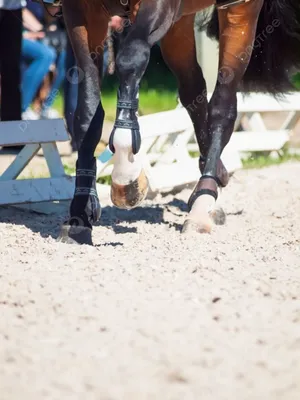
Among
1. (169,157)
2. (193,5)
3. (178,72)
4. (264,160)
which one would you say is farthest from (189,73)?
(264,160)

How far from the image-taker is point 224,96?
184 inches

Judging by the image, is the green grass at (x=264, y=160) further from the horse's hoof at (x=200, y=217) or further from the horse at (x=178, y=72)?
the horse's hoof at (x=200, y=217)

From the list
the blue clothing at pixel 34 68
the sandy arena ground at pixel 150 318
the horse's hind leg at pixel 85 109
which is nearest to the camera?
the sandy arena ground at pixel 150 318

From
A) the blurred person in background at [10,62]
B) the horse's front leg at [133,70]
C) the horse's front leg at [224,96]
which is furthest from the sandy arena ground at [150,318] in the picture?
the blurred person in background at [10,62]

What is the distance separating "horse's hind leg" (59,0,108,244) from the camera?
4.21 m

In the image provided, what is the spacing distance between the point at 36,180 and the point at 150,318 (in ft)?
8.87

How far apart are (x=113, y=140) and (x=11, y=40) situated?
366cm

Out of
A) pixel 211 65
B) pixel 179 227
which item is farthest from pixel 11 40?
pixel 179 227

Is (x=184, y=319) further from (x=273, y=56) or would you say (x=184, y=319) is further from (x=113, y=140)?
(x=273, y=56)

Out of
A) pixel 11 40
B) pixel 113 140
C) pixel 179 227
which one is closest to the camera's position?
pixel 113 140

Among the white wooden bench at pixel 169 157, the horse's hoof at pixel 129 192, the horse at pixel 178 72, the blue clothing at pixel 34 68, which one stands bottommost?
the blue clothing at pixel 34 68

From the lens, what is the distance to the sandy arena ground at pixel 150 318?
238 centimetres

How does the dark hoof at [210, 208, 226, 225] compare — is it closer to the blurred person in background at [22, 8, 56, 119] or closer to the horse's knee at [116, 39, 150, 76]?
the horse's knee at [116, 39, 150, 76]

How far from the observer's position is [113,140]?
12.9 ft
